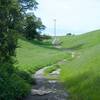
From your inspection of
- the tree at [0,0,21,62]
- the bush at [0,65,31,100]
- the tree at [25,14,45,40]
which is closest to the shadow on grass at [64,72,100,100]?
the bush at [0,65,31,100]

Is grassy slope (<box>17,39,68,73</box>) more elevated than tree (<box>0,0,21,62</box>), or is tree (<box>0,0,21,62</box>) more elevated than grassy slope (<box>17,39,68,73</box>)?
tree (<box>0,0,21,62</box>)

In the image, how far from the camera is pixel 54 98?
2831 centimetres

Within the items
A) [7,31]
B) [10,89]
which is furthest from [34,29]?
[10,89]

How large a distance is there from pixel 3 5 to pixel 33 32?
99.1m

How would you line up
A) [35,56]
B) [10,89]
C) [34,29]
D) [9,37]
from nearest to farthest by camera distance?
[10,89]
[9,37]
[35,56]
[34,29]

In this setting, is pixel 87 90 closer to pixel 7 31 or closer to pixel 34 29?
pixel 7 31

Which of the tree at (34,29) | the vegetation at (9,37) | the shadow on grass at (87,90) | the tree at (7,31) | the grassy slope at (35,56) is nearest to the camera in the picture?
the shadow on grass at (87,90)

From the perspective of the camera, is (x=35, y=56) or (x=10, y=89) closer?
(x=10, y=89)

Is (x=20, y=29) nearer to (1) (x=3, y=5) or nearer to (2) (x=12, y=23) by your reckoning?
(2) (x=12, y=23)

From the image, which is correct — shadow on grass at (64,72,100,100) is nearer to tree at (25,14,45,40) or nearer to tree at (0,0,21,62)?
tree at (0,0,21,62)

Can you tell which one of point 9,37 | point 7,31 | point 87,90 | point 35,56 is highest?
point 7,31

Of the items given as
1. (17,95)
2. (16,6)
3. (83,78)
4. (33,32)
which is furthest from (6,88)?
(33,32)

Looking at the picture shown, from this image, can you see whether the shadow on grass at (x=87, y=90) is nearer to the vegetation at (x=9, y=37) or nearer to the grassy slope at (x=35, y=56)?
the vegetation at (x=9, y=37)

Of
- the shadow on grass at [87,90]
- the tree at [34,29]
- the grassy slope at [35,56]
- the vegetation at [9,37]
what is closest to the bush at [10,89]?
the vegetation at [9,37]
